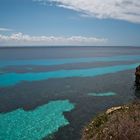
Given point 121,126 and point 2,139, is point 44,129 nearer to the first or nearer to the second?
point 2,139

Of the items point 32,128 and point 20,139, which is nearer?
point 20,139

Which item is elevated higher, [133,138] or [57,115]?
[133,138]

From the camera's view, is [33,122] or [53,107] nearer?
[33,122]

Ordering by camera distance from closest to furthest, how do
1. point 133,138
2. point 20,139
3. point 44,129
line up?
1. point 133,138
2. point 20,139
3. point 44,129

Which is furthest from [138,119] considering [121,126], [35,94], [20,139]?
[35,94]

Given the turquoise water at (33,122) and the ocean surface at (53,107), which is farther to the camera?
the ocean surface at (53,107)

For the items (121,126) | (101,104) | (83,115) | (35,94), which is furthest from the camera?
(35,94)

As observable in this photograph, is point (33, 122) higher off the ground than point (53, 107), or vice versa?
point (53, 107)

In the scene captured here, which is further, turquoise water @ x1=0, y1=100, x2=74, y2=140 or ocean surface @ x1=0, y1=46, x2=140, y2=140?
ocean surface @ x1=0, y1=46, x2=140, y2=140
